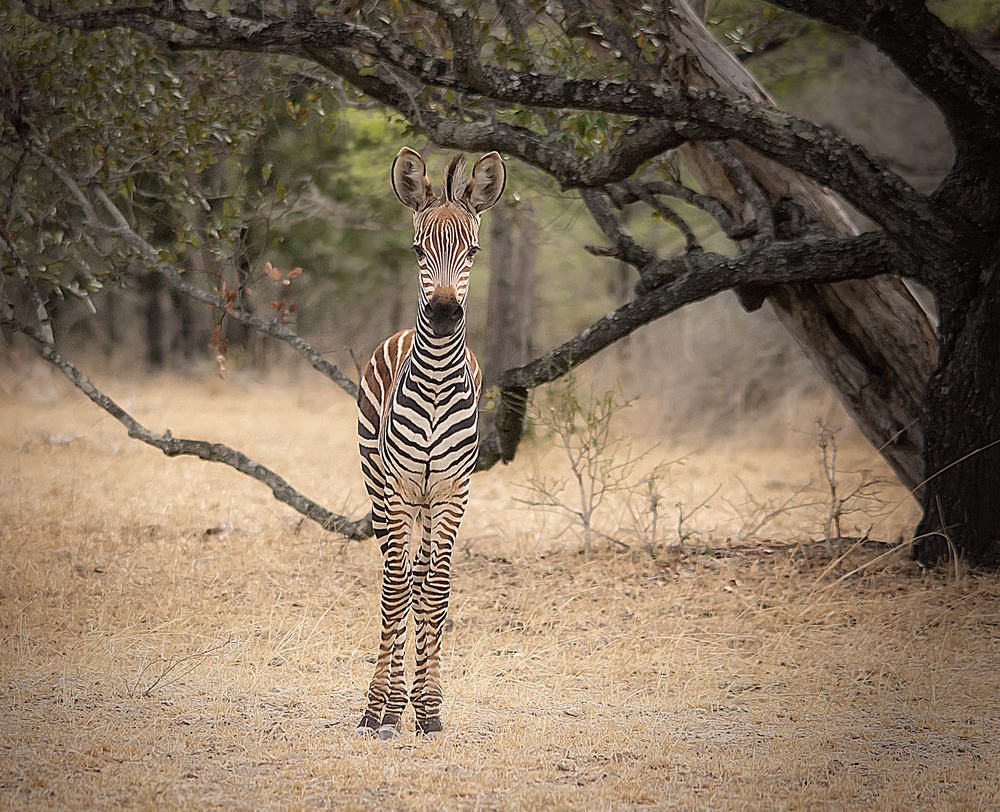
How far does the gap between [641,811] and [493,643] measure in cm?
227

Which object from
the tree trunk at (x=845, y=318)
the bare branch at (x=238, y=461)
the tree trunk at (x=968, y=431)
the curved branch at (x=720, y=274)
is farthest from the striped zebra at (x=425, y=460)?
the tree trunk at (x=968, y=431)

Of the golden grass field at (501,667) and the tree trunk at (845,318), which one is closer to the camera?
the golden grass field at (501,667)

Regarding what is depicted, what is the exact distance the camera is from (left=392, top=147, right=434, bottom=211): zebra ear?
4.38 m

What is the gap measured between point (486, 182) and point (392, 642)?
2107 mm

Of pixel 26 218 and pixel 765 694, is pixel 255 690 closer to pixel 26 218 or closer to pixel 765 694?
pixel 765 694

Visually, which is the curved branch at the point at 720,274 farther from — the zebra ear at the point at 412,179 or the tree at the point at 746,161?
the zebra ear at the point at 412,179

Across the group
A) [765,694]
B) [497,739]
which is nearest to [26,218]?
[497,739]

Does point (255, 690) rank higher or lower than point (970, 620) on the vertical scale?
lower

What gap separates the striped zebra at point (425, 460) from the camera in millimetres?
4355

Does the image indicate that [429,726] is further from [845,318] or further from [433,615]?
[845,318]

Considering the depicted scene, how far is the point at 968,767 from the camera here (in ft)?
14.1

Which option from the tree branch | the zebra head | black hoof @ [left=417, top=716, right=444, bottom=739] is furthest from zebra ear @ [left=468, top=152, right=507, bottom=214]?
the tree branch

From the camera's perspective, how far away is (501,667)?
556 centimetres

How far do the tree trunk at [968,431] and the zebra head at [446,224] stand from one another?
377 centimetres
